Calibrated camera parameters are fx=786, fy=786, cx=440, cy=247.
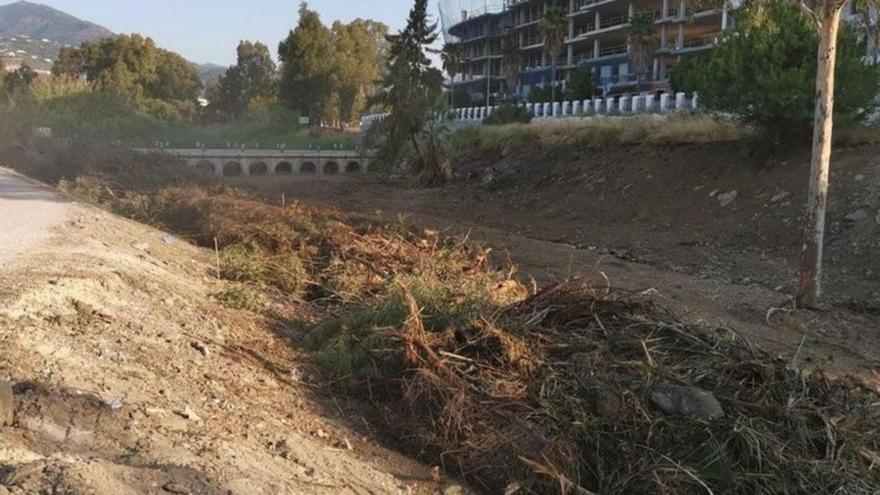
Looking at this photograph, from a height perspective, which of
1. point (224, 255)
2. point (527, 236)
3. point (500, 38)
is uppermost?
point (500, 38)

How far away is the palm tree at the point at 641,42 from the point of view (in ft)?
173

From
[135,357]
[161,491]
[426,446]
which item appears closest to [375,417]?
[426,446]

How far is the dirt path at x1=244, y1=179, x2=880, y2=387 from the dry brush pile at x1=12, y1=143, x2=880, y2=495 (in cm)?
209

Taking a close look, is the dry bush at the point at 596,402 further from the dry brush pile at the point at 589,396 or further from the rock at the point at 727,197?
the rock at the point at 727,197

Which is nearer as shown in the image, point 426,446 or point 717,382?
point 426,446

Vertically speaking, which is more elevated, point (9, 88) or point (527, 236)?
point (9, 88)

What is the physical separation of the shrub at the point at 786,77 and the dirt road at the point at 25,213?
16.1 m

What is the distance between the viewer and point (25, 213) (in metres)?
12.3

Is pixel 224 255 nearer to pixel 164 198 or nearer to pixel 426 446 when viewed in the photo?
pixel 164 198

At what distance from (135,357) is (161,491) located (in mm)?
2393

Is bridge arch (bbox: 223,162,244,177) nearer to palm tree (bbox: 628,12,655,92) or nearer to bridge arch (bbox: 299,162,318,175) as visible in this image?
bridge arch (bbox: 299,162,318,175)

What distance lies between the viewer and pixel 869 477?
18.5 ft

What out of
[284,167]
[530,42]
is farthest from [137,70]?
[530,42]

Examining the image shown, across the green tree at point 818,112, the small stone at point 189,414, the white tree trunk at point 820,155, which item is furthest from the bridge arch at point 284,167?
the small stone at point 189,414
